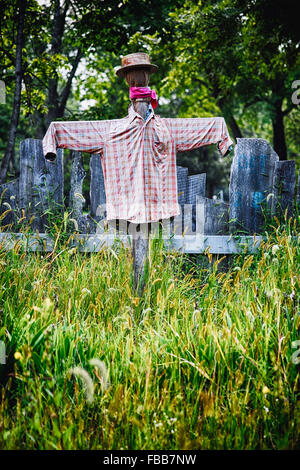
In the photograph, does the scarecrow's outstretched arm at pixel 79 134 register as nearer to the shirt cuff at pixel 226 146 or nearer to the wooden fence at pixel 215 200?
the shirt cuff at pixel 226 146

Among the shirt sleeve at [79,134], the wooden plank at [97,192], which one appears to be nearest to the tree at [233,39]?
the wooden plank at [97,192]

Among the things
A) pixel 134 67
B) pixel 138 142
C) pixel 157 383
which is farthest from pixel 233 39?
pixel 157 383

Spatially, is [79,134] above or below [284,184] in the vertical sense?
above

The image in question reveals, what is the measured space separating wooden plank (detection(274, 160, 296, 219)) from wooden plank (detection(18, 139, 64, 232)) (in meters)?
Answer: 1.97

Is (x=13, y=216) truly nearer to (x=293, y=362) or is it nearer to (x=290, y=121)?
(x=293, y=362)

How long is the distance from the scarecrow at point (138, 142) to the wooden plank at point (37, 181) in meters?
1.18

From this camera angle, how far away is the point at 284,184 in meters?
4.05

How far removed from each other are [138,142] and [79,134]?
0.40 m

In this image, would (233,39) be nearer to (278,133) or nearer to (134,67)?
(134,67)

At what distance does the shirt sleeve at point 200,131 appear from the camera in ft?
9.71

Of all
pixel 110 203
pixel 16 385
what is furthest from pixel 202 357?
pixel 110 203

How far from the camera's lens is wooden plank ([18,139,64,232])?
4.07m

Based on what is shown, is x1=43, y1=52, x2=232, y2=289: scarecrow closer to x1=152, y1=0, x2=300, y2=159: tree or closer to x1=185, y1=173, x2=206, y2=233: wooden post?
x1=185, y1=173, x2=206, y2=233: wooden post

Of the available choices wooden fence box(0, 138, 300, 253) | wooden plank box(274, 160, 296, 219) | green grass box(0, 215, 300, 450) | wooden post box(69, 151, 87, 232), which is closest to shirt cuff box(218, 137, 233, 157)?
green grass box(0, 215, 300, 450)
